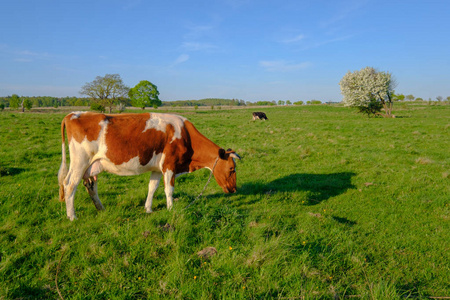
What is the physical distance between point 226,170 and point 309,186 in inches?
148

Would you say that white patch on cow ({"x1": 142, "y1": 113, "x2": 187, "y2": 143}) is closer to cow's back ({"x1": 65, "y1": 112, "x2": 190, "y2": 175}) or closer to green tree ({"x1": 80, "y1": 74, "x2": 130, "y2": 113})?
cow's back ({"x1": 65, "y1": 112, "x2": 190, "y2": 175})

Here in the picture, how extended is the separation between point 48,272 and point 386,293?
4.27m

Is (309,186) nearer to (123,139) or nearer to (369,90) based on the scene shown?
(123,139)

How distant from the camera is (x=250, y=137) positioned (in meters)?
18.2

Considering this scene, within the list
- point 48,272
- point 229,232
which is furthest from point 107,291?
point 229,232

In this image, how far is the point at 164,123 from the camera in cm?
561

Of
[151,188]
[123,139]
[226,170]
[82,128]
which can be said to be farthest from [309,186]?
[82,128]

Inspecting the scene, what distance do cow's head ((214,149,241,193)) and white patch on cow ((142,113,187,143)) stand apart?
116 cm

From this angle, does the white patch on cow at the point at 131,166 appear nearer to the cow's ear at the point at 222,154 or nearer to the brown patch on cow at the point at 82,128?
the brown patch on cow at the point at 82,128

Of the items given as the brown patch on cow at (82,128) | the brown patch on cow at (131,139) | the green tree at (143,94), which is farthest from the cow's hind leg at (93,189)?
the green tree at (143,94)

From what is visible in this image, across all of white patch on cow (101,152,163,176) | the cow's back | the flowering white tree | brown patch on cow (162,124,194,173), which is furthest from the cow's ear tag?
A: the flowering white tree

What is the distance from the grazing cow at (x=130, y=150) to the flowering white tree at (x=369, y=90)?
126 feet

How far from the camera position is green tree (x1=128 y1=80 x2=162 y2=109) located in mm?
71812

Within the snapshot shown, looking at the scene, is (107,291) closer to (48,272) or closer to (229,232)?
(48,272)
